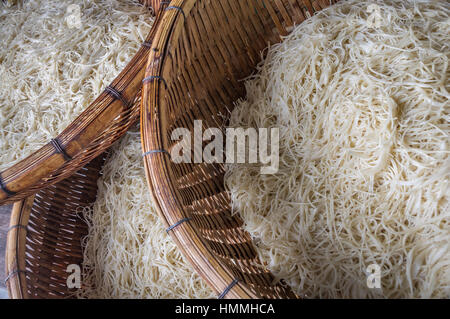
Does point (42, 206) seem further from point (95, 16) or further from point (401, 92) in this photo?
point (401, 92)

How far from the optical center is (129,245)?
0.90 m

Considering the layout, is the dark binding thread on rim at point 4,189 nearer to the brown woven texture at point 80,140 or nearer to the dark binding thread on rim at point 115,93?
the brown woven texture at point 80,140

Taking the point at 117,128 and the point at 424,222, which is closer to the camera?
the point at 424,222

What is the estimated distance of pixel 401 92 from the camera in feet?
2.62

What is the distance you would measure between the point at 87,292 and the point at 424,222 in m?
0.76

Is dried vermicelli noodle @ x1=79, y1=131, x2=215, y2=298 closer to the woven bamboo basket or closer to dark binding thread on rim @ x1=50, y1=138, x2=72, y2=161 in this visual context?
the woven bamboo basket

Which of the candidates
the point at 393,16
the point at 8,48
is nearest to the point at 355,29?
the point at 393,16

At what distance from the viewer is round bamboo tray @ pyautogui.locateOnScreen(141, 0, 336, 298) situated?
67 centimetres

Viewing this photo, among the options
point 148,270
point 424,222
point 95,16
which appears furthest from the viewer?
point 95,16

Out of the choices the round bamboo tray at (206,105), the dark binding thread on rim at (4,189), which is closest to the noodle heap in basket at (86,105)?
the round bamboo tray at (206,105)

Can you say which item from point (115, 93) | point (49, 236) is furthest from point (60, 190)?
point (115, 93)

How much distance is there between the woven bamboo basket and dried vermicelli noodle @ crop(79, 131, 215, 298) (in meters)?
0.05

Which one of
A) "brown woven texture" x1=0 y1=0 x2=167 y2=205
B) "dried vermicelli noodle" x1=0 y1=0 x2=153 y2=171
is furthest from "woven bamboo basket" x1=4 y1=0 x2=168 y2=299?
"dried vermicelli noodle" x1=0 y1=0 x2=153 y2=171

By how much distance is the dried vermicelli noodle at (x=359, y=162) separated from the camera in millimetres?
726
